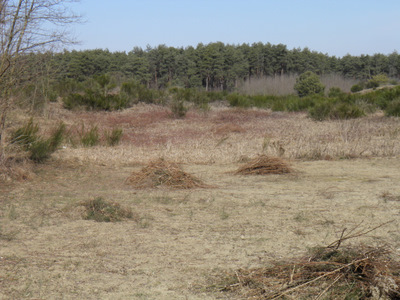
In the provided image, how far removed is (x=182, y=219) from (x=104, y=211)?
0.80 m

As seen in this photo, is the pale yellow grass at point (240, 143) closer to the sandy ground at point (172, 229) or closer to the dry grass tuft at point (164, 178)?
the sandy ground at point (172, 229)

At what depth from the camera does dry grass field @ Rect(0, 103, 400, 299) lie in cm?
343

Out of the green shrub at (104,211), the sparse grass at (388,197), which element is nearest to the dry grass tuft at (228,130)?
the sparse grass at (388,197)

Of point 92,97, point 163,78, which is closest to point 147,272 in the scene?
point 92,97

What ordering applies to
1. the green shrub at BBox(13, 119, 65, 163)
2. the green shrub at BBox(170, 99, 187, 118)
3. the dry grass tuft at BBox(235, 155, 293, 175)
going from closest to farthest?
the dry grass tuft at BBox(235, 155, 293, 175) → the green shrub at BBox(13, 119, 65, 163) → the green shrub at BBox(170, 99, 187, 118)

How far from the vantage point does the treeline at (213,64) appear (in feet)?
129

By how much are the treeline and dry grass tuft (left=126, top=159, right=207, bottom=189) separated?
29.2 meters

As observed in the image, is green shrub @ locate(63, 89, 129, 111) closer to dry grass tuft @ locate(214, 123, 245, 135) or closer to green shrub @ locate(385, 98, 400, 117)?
dry grass tuft @ locate(214, 123, 245, 135)

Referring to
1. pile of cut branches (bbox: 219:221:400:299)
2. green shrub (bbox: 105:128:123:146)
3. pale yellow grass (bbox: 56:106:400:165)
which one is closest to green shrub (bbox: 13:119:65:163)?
pale yellow grass (bbox: 56:106:400:165)

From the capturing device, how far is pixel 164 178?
6660 mm

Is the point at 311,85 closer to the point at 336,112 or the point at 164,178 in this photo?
the point at 336,112

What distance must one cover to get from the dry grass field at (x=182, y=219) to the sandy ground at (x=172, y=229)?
0.01m

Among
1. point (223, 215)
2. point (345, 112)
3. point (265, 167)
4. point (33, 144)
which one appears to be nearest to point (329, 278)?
point (223, 215)

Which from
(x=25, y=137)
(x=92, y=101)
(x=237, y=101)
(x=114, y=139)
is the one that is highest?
(x=92, y=101)
